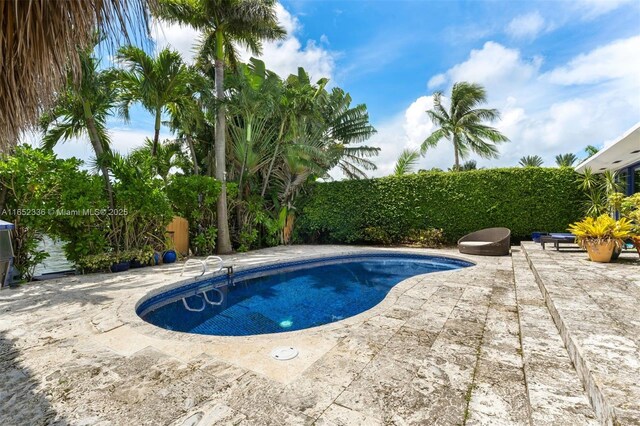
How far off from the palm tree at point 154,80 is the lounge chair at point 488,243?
35.2ft

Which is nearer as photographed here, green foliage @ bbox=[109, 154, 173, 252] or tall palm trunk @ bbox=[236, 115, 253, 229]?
green foliage @ bbox=[109, 154, 173, 252]

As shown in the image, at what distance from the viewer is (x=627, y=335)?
260cm

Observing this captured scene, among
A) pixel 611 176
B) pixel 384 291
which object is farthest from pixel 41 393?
pixel 611 176

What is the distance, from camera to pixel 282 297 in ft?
20.6

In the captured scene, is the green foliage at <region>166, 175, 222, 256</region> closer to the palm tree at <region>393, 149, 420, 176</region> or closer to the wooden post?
the wooden post

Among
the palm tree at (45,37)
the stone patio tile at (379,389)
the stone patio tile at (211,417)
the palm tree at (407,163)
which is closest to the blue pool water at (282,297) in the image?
the stone patio tile at (379,389)

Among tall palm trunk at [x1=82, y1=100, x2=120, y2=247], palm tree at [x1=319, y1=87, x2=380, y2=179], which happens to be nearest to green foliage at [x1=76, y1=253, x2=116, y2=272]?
tall palm trunk at [x1=82, y1=100, x2=120, y2=247]

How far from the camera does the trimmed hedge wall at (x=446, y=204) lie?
1095cm

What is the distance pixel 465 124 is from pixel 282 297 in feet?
59.8

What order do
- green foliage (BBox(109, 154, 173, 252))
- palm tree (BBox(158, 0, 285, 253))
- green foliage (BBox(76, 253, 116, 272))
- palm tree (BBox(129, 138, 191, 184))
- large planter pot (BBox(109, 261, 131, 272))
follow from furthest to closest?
palm tree (BBox(129, 138, 191, 184)) → palm tree (BBox(158, 0, 285, 253)) → green foliage (BBox(109, 154, 173, 252)) → large planter pot (BBox(109, 261, 131, 272)) → green foliage (BBox(76, 253, 116, 272))

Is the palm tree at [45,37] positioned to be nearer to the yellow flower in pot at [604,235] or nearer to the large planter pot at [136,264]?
the large planter pot at [136,264]

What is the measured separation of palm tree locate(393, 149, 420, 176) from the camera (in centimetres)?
1574

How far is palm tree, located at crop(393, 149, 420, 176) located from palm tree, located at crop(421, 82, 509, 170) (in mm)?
4618

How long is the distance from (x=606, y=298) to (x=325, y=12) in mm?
10487
